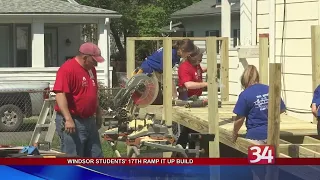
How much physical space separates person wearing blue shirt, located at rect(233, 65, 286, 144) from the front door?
1917cm

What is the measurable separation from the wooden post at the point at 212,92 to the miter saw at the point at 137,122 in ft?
2.15

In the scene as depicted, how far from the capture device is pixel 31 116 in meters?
15.9

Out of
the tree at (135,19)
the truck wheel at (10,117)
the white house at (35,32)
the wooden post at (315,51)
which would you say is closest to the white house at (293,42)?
the wooden post at (315,51)

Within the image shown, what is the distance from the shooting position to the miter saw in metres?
7.52

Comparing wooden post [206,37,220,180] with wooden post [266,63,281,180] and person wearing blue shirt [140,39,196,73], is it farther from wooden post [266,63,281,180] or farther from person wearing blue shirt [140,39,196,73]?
person wearing blue shirt [140,39,196,73]

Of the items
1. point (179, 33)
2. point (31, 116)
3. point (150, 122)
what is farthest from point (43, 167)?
point (179, 33)

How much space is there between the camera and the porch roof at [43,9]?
71.8 ft

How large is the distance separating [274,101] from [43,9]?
60.0 ft

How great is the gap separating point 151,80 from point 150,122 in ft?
1.88

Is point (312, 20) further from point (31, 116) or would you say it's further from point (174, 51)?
point (31, 116)

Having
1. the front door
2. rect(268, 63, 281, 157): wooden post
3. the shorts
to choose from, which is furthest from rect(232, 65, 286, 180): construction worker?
the front door

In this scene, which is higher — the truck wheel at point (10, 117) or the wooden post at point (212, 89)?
the wooden post at point (212, 89)

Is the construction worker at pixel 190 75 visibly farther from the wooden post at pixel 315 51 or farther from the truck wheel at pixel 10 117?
the truck wheel at pixel 10 117

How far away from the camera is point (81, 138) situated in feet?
22.5
